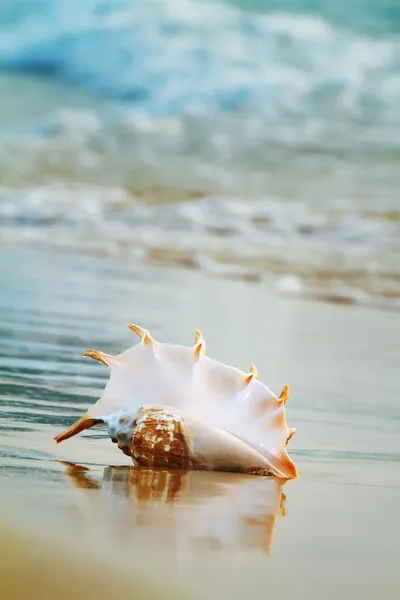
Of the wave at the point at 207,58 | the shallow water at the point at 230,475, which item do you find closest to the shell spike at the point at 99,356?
the shallow water at the point at 230,475

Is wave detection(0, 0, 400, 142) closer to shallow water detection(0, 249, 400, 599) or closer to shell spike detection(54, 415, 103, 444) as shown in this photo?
shallow water detection(0, 249, 400, 599)

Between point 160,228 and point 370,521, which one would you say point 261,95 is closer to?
point 160,228

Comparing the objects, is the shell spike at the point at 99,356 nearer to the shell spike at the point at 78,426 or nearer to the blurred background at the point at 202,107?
the shell spike at the point at 78,426

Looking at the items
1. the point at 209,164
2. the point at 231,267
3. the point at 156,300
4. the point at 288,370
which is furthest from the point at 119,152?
the point at 288,370

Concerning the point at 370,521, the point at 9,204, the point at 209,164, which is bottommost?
the point at 370,521

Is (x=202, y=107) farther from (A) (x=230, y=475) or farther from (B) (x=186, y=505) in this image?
(B) (x=186, y=505)

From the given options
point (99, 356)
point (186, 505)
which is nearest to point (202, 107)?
point (99, 356)
